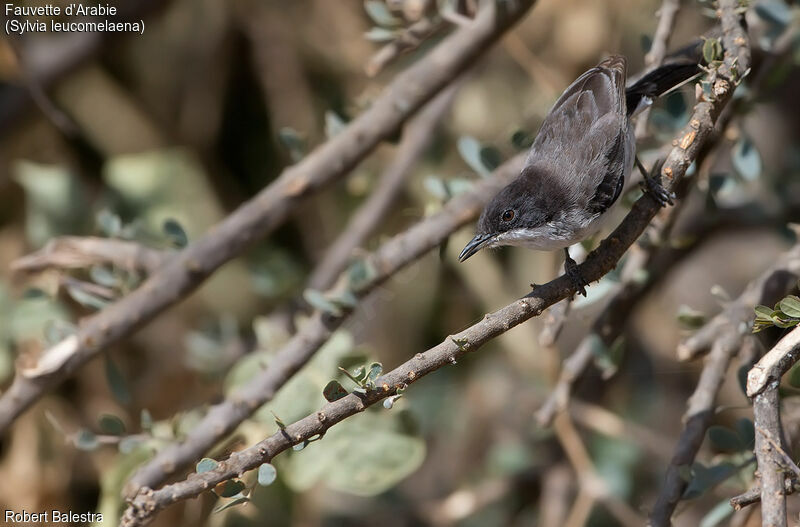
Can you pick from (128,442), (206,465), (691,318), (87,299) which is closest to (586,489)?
(691,318)

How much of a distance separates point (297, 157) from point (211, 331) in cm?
116

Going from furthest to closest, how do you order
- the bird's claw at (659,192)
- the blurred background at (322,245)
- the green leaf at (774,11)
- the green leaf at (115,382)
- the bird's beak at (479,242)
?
1. the blurred background at (322,245)
2. the green leaf at (115,382)
3. the green leaf at (774,11)
4. the bird's beak at (479,242)
5. the bird's claw at (659,192)

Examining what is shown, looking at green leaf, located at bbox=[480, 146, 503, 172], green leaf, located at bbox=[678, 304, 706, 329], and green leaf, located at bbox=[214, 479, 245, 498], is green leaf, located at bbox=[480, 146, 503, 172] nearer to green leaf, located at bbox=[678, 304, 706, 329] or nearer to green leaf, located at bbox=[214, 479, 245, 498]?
green leaf, located at bbox=[678, 304, 706, 329]

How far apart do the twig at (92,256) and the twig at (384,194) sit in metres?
0.88

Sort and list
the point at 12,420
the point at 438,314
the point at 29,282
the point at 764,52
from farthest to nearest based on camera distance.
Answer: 1. the point at 438,314
2. the point at 29,282
3. the point at 764,52
4. the point at 12,420

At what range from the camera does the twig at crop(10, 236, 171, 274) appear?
299 cm

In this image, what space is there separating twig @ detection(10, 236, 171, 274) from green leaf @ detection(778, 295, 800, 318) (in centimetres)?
200

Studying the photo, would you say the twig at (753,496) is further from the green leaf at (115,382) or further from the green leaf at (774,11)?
the green leaf at (115,382)

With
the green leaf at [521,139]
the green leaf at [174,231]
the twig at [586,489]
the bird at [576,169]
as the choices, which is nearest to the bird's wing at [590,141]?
the bird at [576,169]

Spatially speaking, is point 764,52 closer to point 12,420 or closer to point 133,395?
point 12,420

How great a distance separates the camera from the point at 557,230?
2.51 metres

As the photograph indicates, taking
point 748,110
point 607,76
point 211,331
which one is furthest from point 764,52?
point 211,331

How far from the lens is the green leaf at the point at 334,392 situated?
182 cm

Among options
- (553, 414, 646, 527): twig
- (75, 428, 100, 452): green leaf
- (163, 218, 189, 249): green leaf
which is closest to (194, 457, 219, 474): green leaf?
(75, 428, 100, 452): green leaf
